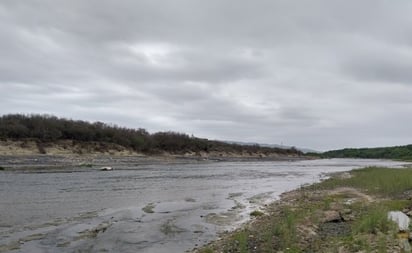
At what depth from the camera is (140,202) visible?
25047 mm

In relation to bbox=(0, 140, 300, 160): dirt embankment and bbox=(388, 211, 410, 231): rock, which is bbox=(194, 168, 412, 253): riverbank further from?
bbox=(0, 140, 300, 160): dirt embankment

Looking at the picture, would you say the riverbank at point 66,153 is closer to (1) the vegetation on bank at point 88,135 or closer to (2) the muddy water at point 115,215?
(1) the vegetation on bank at point 88,135

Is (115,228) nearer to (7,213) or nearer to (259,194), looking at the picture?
(7,213)

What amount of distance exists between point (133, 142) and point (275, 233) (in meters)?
89.9

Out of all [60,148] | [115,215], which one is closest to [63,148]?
[60,148]

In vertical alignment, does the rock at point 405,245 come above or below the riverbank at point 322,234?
above

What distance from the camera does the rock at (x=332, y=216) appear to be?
1669 cm

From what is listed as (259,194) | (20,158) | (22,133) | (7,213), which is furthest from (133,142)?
(7,213)

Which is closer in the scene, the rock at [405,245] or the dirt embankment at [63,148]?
the rock at [405,245]

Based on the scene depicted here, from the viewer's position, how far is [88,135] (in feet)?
→ 297

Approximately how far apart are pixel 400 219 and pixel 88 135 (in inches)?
3234

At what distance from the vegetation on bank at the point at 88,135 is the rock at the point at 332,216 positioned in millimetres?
64021

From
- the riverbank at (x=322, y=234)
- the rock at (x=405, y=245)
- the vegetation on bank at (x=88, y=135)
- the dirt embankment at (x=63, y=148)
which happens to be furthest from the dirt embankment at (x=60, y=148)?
the rock at (x=405, y=245)

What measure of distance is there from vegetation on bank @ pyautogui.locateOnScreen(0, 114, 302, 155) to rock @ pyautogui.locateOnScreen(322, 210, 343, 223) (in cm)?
6402
